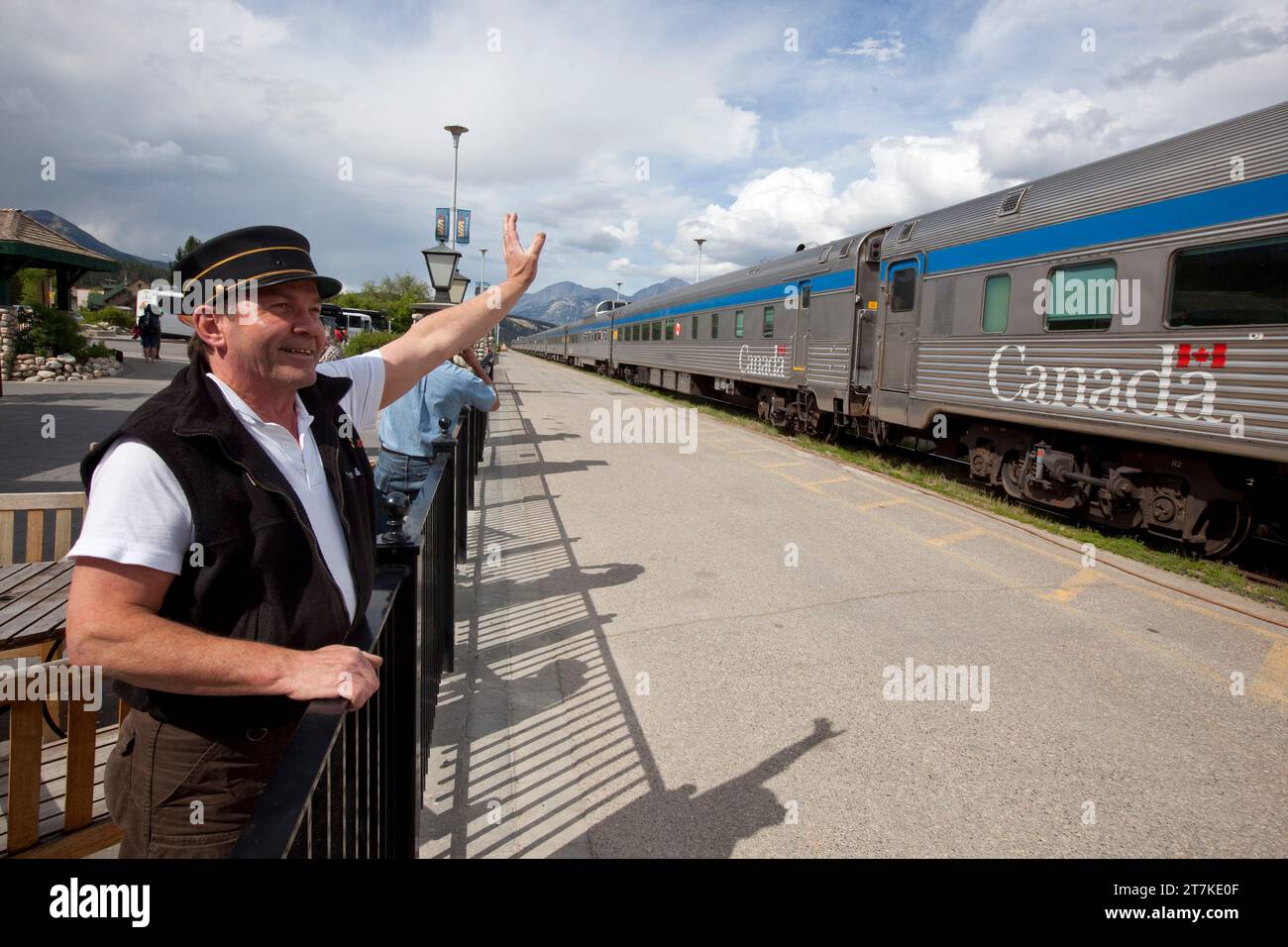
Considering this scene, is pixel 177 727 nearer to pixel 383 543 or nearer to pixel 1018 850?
pixel 383 543

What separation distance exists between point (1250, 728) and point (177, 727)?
4.95m

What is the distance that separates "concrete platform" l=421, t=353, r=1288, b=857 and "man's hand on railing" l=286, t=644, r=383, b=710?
1.65 meters

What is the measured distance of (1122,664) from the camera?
482 centimetres

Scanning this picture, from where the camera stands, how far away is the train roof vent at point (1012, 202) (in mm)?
9023

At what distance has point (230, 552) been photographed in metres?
1.63

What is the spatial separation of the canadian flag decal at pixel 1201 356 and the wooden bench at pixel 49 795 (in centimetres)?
803

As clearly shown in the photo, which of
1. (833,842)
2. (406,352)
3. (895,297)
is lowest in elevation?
(833,842)

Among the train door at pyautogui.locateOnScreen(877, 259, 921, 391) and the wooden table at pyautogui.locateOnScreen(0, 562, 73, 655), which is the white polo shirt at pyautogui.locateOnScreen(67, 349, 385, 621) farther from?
the train door at pyautogui.locateOnScreen(877, 259, 921, 391)

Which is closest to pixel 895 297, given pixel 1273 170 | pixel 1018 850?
pixel 1273 170

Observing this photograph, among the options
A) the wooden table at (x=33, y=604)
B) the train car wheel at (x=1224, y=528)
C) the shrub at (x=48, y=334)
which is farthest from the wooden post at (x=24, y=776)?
the shrub at (x=48, y=334)

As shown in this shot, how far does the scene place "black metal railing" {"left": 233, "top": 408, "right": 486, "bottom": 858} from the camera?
1.32m

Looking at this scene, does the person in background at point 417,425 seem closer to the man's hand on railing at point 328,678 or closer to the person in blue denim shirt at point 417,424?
the person in blue denim shirt at point 417,424

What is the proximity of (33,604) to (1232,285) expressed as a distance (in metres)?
8.37

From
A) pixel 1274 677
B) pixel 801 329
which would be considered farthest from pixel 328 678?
pixel 801 329
